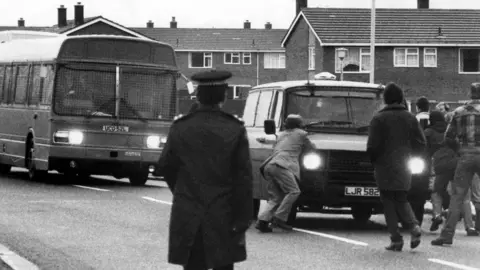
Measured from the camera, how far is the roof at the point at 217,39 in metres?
106

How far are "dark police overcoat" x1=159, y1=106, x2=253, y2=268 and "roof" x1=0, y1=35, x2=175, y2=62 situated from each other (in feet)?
55.8

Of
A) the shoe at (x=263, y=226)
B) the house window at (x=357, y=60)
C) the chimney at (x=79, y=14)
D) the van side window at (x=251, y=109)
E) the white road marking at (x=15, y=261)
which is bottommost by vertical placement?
the shoe at (x=263, y=226)

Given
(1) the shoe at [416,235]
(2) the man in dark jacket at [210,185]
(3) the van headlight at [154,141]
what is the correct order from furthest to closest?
(3) the van headlight at [154,141], (1) the shoe at [416,235], (2) the man in dark jacket at [210,185]

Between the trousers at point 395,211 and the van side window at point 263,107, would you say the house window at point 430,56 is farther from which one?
the trousers at point 395,211

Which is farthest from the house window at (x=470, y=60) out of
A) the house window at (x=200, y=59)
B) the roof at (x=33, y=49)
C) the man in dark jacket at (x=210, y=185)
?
the man in dark jacket at (x=210, y=185)

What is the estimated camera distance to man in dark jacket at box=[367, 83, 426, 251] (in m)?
13.6

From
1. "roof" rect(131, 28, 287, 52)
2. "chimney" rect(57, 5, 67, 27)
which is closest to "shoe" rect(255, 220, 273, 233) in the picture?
"chimney" rect(57, 5, 67, 27)

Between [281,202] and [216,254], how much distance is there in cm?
863

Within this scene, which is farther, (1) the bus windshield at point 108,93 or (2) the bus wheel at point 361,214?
(1) the bus windshield at point 108,93

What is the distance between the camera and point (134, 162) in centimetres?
2408

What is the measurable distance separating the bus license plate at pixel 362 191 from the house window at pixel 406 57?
184 ft

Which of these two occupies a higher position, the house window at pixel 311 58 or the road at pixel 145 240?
the house window at pixel 311 58

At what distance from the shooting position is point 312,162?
1583cm

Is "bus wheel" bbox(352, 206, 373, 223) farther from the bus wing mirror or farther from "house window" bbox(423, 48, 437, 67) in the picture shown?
"house window" bbox(423, 48, 437, 67)
